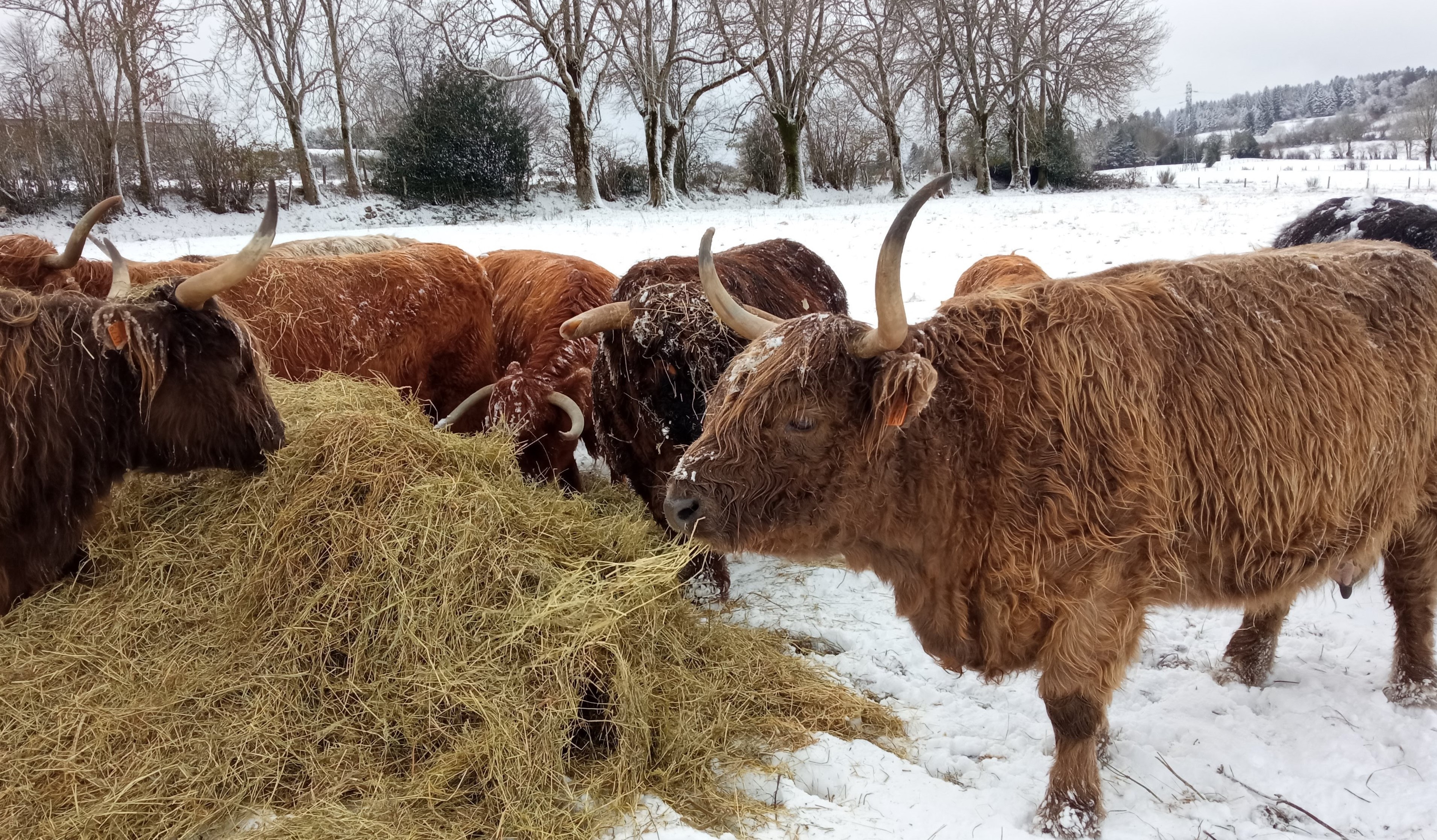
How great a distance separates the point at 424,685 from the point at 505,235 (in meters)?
15.6

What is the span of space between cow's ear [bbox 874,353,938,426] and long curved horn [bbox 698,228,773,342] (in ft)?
1.95

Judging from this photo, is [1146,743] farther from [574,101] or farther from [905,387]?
[574,101]

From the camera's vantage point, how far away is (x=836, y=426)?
2.70m

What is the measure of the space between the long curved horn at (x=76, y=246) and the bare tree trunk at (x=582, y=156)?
21.8 meters

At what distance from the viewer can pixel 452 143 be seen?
86.5ft

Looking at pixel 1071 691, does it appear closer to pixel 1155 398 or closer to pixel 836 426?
pixel 1155 398

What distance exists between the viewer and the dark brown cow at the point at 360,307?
5395mm

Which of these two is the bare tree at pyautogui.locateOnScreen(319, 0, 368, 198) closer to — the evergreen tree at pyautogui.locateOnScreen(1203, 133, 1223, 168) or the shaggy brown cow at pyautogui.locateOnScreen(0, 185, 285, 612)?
the shaggy brown cow at pyautogui.locateOnScreen(0, 185, 285, 612)

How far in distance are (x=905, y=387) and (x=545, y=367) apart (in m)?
3.04

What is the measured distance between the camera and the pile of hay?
8.67 feet

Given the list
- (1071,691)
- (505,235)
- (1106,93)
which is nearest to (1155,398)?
(1071,691)

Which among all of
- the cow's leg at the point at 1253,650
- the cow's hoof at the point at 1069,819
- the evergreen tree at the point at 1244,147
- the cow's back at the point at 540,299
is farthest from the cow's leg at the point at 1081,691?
the evergreen tree at the point at 1244,147

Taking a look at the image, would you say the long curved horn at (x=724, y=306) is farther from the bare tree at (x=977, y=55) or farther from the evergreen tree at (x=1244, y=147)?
the evergreen tree at (x=1244, y=147)

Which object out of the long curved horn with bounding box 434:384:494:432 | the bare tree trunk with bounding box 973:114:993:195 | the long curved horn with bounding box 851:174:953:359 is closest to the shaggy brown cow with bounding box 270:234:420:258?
the long curved horn with bounding box 434:384:494:432
